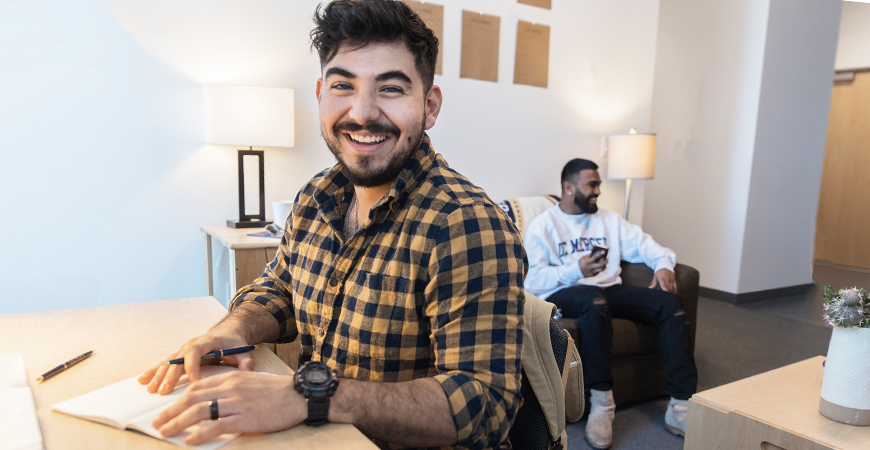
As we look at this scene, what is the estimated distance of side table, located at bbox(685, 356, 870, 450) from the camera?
1230 mm

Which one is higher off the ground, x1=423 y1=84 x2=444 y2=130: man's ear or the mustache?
x1=423 y1=84 x2=444 y2=130: man's ear

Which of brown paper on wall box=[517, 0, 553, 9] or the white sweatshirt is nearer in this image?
the white sweatshirt

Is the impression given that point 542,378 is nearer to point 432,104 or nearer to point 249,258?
point 432,104

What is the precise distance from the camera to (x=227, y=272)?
2.41 m

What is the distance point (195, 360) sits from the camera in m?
0.79

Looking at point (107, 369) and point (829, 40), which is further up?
point (829, 40)

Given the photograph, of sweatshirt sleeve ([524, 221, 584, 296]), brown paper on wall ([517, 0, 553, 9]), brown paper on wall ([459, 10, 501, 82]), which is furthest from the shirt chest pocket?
brown paper on wall ([517, 0, 553, 9])

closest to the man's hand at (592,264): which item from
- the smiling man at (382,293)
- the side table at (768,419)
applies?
the side table at (768,419)

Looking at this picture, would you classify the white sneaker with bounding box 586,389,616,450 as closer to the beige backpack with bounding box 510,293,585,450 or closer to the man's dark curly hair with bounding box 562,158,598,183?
the man's dark curly hair with bounding box 562,158,598,183

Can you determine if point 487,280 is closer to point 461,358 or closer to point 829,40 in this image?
point 461,358

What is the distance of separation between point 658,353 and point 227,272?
1.91 meters

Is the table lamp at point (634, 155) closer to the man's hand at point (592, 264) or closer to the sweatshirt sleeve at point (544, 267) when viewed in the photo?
the sweatshirt sleeve at point (544, 267)

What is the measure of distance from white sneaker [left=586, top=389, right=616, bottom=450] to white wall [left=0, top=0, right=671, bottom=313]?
5.27ft

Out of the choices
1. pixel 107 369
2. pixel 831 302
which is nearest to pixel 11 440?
pixel 107 369
